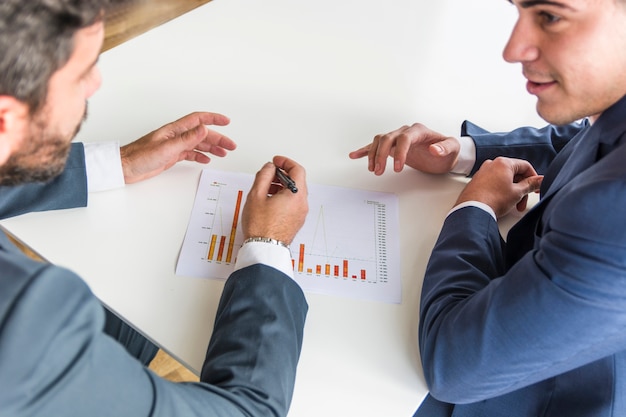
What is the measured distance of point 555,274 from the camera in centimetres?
75

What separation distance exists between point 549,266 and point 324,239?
0.43m

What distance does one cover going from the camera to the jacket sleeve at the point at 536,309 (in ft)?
2.34

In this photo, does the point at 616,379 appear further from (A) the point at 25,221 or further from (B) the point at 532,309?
(A) the point at 25,221

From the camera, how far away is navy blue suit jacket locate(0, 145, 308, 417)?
1.86 feet

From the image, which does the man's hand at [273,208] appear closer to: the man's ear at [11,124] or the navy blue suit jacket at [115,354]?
the navy blue suit jacket at [115,354]

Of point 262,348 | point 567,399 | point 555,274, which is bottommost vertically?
→ point 567,399

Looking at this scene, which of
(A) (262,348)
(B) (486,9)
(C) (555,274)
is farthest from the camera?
(B) (486,9)

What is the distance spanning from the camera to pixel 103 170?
1079 mm

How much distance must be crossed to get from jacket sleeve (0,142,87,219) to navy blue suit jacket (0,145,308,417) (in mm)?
307

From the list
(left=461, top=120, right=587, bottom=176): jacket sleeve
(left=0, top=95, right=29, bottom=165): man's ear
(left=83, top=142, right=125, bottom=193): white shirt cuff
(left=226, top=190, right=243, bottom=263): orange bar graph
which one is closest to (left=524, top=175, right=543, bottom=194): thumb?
(left=461, top=120, right=587, bottom=176): jacket sleeve

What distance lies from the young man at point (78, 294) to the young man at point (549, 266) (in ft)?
0.86

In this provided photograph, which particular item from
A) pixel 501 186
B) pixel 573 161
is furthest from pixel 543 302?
pixel 501 186

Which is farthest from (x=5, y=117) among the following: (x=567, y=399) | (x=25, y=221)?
(x=567, y=399)

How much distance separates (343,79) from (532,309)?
32.1 inches
